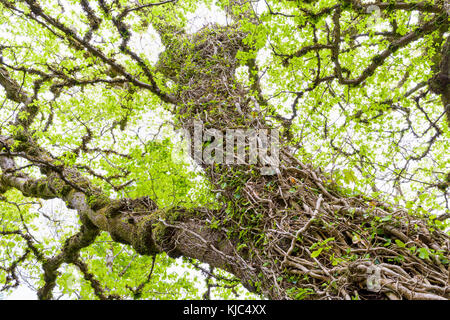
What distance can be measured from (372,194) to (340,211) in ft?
1.14

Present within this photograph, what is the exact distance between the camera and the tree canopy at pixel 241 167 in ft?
5.91

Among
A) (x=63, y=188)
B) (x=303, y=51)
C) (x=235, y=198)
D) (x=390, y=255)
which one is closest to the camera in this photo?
(x=390, y=255)

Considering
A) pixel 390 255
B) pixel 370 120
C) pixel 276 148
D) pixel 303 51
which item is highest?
pixel 303 51

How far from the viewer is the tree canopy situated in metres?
1.80

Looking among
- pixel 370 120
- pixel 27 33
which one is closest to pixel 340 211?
pixel 370 120

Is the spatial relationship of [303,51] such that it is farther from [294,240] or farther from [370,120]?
[294,240]

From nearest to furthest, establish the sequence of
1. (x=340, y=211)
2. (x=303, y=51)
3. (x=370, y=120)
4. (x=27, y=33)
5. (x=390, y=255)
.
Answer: (x=390, y=255) → (x=340, y=211) → (x=303, y=51) → (x=370, y=120) → (x=27, y=33)

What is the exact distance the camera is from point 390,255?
1703 mm

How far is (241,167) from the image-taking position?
2.80 meters

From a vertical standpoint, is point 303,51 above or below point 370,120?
above
